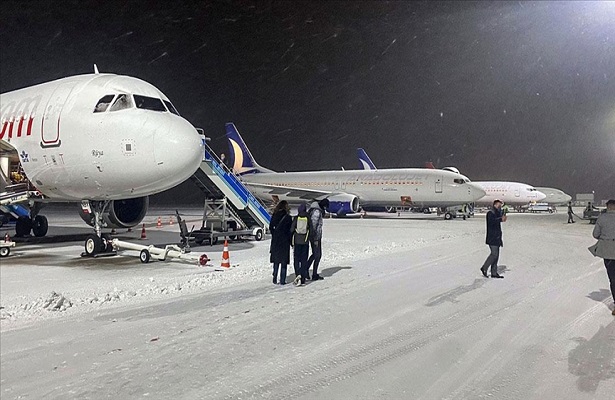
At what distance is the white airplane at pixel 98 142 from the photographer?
11.1 meters

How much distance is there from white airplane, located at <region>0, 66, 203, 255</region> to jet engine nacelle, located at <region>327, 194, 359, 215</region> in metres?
21.9

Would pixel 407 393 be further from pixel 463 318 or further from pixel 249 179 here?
pixel 249 179

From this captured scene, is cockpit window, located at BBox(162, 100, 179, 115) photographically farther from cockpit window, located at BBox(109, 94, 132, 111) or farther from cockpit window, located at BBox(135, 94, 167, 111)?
cockpit window, located at BBox(109, 94, 132, 111)

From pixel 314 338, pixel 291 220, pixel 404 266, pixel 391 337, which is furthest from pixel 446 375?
pixel 404 266

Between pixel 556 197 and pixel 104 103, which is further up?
pixel 104 103

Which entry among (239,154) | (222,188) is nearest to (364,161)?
(239,154)

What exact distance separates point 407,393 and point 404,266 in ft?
24.6

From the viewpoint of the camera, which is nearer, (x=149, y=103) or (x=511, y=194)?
(x=149, y=103)

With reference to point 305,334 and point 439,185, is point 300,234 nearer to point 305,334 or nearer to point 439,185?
point 305,334

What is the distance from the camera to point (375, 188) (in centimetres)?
3462

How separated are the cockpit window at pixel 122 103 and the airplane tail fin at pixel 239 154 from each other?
34.5 metres

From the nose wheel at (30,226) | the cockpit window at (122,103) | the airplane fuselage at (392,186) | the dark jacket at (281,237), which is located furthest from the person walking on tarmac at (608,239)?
the airplane fuselage at (392,186)

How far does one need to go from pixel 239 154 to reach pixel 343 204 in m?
16.3

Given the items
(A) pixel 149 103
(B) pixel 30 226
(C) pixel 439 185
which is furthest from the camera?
(C) pixel 439 185
